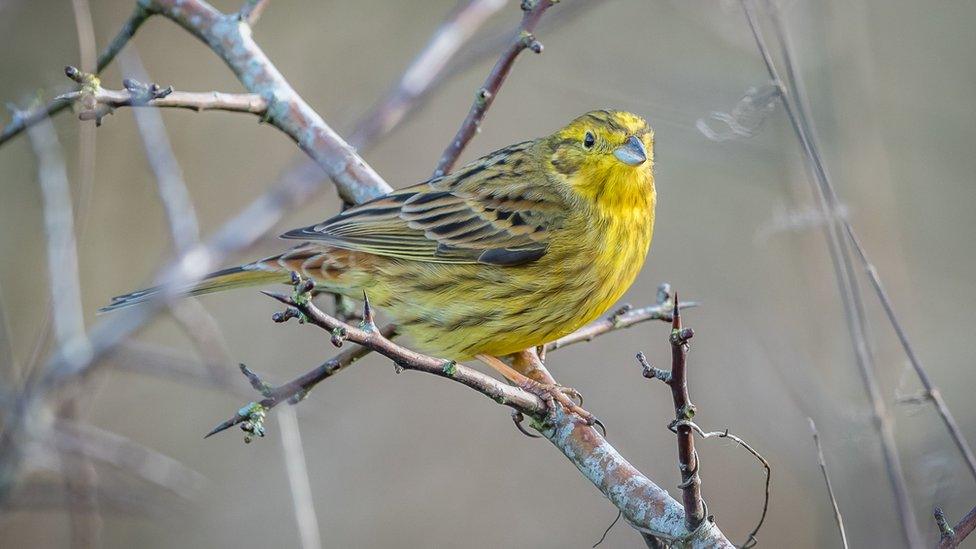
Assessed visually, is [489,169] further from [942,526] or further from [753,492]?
[753,492]

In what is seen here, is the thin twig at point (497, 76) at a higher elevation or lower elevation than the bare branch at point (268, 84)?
lower

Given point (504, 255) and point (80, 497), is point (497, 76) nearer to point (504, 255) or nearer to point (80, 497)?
point (504, 255)

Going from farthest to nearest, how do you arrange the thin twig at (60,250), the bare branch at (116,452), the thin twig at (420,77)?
1. the thin twig at (420,77)
2. the bare branch at (116,452)
3. the thin twig at (60,250)

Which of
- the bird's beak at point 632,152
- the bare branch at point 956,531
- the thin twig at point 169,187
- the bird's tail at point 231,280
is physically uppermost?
the thin twig at point 169,187

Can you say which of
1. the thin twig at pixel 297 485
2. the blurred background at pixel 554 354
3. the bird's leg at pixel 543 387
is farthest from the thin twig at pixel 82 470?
the bird's leg at pixel 543 387

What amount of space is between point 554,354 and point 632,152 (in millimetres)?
3558

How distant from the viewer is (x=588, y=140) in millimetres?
4590

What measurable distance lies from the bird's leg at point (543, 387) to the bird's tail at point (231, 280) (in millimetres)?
1019

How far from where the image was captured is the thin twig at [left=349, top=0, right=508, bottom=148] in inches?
178

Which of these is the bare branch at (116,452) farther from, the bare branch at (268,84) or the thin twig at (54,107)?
the bare branch at (268,84)

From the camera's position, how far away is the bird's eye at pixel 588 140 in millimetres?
4566

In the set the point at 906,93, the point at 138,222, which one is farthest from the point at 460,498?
the point at 906,93

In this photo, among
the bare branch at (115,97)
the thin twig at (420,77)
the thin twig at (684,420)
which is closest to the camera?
the thin twig at (684,420)

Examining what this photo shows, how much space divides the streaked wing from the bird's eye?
10.7 inches
